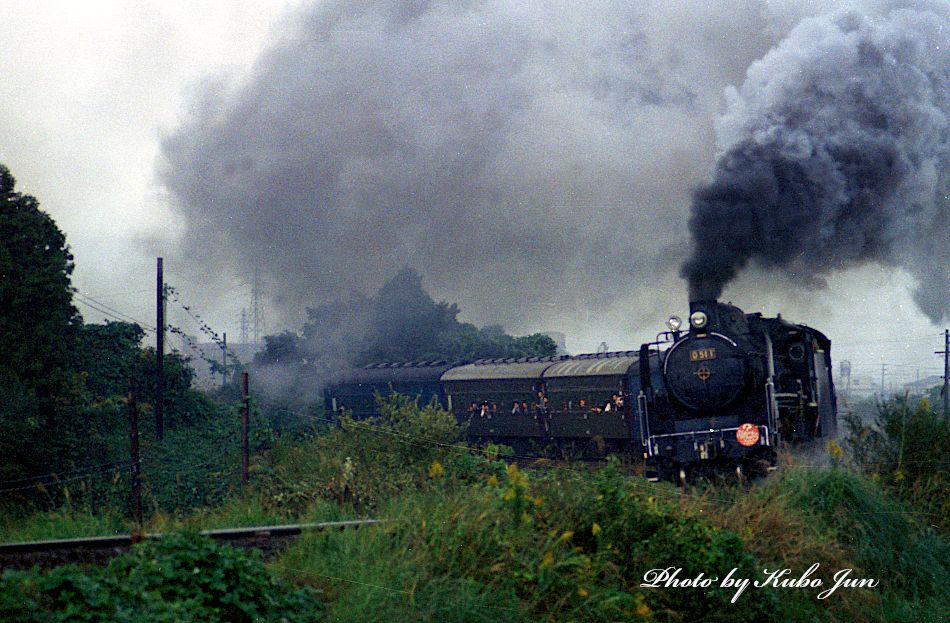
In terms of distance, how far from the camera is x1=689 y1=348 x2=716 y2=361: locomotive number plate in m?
13.8

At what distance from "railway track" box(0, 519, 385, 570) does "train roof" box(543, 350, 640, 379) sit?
1530 cm

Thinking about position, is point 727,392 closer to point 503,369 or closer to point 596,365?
point 596,365

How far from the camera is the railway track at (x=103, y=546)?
6578 millimetres

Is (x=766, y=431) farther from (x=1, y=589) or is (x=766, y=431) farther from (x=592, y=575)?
(x=1, y=589)

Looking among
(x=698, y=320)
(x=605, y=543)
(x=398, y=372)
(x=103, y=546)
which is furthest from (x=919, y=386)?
(x=103, y=546)

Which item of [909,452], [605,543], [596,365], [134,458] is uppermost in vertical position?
[596,365]

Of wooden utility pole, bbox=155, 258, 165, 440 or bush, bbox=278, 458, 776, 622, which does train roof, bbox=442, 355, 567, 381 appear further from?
bush, bbox=278, 458, 776, 622

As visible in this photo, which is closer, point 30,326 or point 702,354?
point 702,354

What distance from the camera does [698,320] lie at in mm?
14156

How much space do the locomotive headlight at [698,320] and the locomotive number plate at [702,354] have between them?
16.9 inches

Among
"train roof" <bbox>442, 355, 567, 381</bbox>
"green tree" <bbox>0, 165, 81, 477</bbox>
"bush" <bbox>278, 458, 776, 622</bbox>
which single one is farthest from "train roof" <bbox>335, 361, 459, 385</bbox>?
"bush" <bbox>278, 458, 776, 622</bbox>

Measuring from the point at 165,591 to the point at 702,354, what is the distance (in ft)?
33.7

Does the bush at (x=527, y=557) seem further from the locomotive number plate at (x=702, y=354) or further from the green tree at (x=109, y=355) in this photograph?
the green tree at (x=109, y=355)

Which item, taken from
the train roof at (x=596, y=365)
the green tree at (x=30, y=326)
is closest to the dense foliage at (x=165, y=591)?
the green tree at (x=30, y=326)
